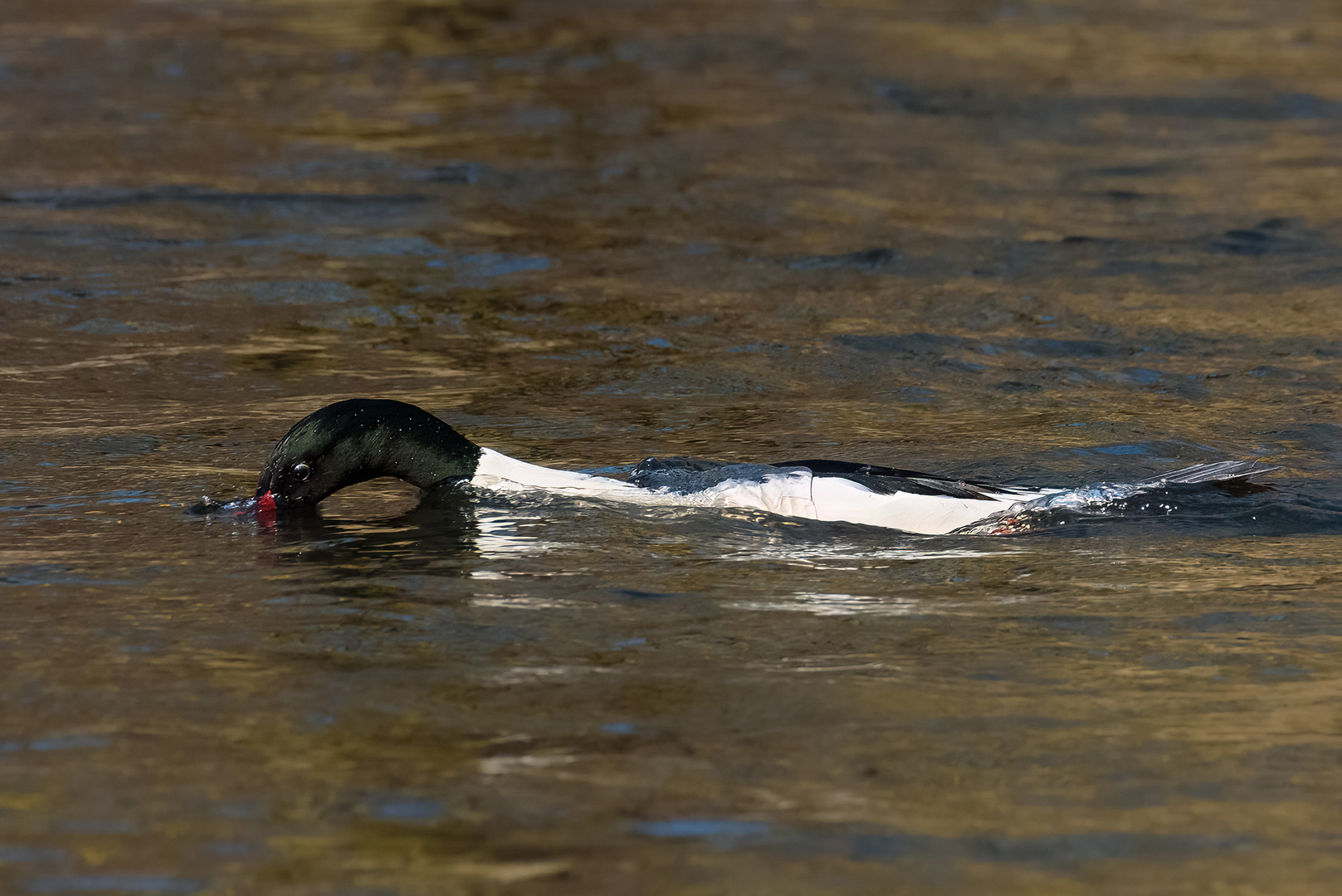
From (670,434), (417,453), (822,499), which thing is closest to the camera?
(822,499)

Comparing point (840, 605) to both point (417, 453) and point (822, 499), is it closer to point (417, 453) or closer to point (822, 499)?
point (822, 499)

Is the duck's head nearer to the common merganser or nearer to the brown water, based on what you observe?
→ the common merganser

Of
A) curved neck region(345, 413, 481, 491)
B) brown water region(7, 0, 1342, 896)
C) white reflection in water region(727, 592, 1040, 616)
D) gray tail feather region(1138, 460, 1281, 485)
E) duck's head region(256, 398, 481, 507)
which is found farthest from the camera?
gray tail feather region(1138, 460, 1281, 485)

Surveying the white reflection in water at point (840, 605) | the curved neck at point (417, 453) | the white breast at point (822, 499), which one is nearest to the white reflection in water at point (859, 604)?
the white reflection in water at point (840, 605)

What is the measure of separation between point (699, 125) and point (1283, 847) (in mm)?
11330

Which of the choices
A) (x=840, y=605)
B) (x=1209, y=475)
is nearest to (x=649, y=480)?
(x=840, y=605)

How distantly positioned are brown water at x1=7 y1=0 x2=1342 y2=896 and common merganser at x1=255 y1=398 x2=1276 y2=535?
12cm

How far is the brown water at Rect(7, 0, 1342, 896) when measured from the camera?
3.42 m

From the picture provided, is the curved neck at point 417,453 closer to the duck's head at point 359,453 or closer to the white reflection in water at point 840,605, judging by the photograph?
the duck's head at point 359,453

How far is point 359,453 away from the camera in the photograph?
19.4 ft

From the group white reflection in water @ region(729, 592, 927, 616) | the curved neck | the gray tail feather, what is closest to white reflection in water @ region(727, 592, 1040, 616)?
white reflection in water @ region(729, 592, 927, 616)

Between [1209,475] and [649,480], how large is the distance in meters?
2.22

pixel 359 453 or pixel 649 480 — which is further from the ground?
pixel 359 453

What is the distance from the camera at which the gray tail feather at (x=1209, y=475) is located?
6160 mm
